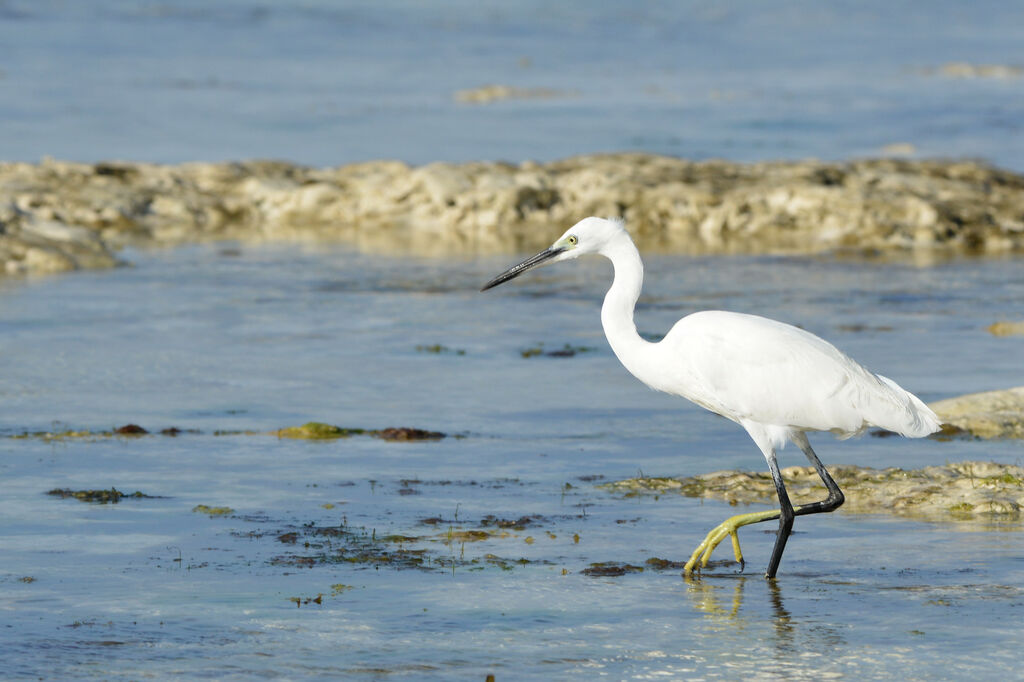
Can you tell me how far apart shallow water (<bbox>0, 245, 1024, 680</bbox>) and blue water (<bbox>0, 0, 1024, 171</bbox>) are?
54.0 feet

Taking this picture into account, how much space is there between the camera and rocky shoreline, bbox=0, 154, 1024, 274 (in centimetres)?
2183

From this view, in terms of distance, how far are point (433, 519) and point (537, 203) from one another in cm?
1586

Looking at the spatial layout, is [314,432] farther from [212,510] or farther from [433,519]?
[433,519]

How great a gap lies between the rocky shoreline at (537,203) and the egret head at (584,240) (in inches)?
484

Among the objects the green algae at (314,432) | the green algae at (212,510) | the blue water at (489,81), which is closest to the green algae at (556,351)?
the green algae at (314,432)

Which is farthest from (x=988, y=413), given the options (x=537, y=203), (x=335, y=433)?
(x=537, y=203)

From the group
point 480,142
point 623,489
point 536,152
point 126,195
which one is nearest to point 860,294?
point 623,489

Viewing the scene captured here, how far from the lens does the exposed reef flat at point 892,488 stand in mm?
8430

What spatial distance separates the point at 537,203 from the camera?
2386 centimetres

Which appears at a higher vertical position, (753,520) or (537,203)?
(537,203)

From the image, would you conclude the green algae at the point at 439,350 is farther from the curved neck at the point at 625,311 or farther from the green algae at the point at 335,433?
the curved neck at the point at 625,311

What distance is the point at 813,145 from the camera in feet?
111

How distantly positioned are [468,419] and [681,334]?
133 inches

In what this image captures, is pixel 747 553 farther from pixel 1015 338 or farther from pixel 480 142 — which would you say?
pixel 480 142
